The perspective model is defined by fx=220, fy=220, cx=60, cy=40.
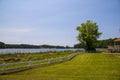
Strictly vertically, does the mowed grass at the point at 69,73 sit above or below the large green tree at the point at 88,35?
below

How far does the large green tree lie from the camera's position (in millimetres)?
82125

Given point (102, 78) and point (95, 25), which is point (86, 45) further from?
point (102, 78)

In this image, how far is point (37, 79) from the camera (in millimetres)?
14195

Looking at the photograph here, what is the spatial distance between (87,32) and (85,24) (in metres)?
3.79

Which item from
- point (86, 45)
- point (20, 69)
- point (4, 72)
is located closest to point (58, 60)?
point (20, 69)

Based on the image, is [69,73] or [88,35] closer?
[69,73]

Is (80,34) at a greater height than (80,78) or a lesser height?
greater

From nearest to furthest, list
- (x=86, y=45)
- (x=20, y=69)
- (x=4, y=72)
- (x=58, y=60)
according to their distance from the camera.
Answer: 1. (x=4, y=72)
2. (x=20, y=69)
3. (x=58, y=60)
4. (x=86, y=45)

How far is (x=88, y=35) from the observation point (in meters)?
82.9

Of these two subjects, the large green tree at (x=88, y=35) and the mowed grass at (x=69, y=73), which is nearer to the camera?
the mowed grass at (x=69, y=73)

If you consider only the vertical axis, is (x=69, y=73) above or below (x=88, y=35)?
below

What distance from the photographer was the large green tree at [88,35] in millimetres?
82125

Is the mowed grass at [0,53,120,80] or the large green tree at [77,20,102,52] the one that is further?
the large green tree at [77,20,102,52]

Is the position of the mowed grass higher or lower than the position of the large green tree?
lower
